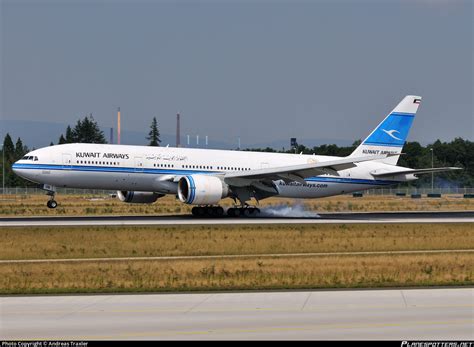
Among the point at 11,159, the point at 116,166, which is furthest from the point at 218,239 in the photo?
the point at 11,159

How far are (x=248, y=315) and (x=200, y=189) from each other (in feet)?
99.3

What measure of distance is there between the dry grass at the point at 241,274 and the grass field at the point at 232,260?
3 cm

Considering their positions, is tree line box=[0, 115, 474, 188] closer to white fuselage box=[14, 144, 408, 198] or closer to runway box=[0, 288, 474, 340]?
white fuselage box=[14, 144, 408, 198]

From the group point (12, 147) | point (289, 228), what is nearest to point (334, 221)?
point (289, 228)

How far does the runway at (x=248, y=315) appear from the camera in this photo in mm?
13914

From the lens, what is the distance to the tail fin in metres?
57.8

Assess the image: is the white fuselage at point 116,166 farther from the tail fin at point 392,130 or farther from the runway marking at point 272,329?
the runway marking at point 272,329

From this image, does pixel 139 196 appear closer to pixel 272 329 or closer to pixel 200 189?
pixel 200 189

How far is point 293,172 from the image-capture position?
158 ft

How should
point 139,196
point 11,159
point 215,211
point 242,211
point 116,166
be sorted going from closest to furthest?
point 116,166, point 215,211, point 242,211, point 139,196, point 11,159

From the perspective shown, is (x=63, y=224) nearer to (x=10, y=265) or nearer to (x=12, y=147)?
(x=10, y=265)

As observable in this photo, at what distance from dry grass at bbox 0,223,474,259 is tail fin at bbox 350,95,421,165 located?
16558 millimetres

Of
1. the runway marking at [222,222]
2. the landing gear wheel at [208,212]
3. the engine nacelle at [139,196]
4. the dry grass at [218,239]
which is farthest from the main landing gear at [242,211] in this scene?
the dry grass at [218,239]

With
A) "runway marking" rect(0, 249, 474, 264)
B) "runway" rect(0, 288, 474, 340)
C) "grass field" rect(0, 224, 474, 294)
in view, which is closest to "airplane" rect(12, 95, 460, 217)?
"grass field" rect(0, 224, 474, 294)
